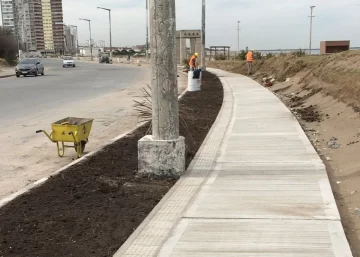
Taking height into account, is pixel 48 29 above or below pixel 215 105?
above

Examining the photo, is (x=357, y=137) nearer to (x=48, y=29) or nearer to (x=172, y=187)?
(x=172, y=187)

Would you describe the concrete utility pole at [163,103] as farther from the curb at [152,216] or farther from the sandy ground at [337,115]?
the sandy ground at [337,115]

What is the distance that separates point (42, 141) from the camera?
31.5 feet

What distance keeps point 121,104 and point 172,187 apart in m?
11.1

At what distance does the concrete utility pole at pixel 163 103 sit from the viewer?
19.7ft

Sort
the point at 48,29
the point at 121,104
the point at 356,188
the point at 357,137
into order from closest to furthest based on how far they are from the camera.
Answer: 1. the point at 356,188
2. the point at 357,137
3. the point at 121,104
4. the point at 48,29

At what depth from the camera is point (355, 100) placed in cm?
1092

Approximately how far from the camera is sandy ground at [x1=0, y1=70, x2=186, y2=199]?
23.1 feet

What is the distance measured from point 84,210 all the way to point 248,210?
178cm

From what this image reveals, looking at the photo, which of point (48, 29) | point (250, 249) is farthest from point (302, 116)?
point (48, 29)

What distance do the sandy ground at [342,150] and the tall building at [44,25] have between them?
125129mm

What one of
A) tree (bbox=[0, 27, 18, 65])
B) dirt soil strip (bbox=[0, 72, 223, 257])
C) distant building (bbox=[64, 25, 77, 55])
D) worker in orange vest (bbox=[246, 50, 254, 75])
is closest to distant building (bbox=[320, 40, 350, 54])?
worker in orange vest (bbox=[246, 50, 254, 75])

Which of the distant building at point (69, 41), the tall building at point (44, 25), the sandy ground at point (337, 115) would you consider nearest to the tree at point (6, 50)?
the tall building at point (44, 25)

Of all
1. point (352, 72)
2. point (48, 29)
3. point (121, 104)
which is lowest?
point (121, 104)
